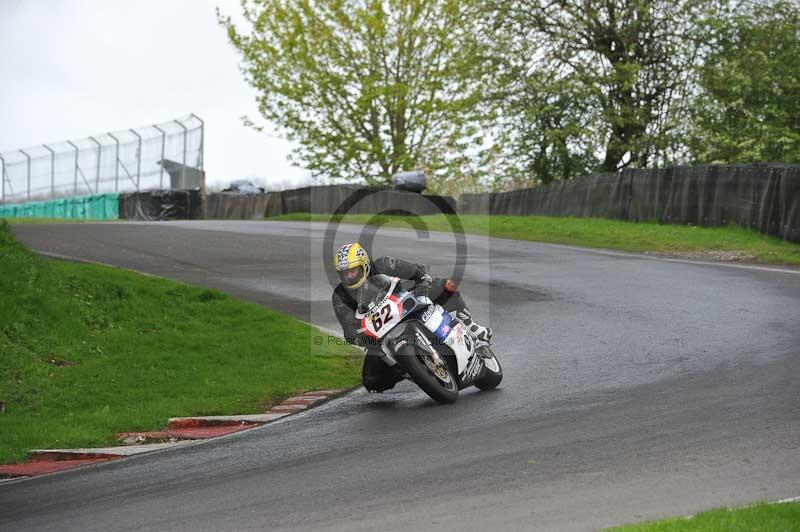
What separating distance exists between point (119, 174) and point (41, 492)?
36.9 metres

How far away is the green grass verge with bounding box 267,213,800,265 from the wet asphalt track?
7615 mm

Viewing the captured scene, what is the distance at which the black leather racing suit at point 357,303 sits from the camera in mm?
10055

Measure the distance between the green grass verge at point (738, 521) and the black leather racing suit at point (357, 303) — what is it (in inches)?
181

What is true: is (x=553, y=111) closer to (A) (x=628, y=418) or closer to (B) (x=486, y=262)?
(B) (x=486, y=262)

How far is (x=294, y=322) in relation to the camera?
1552 cm

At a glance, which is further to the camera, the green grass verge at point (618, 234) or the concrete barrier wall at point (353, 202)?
the concrete barrier wall at point (353, 202)

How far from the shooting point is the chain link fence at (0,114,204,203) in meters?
41.6

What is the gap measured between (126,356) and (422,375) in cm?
469

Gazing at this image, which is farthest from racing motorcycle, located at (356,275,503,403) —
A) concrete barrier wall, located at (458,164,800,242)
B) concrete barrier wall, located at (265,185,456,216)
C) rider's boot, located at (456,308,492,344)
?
concrete barrier wall, located at (265,185,456,216)

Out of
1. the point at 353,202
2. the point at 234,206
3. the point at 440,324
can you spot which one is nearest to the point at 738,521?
the point at 440,324

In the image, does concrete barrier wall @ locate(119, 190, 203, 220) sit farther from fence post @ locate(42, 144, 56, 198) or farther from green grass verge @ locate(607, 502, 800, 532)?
green grass verge @ locate(607, 502, 800, 532)

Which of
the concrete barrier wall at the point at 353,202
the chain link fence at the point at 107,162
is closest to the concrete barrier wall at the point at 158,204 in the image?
the chain link fence at the point at 107,162

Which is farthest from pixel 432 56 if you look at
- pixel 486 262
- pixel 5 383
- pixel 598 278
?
pixel 5 383

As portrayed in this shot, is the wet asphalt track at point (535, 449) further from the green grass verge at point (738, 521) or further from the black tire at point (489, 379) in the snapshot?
the green grass verge at point (738, 521)
